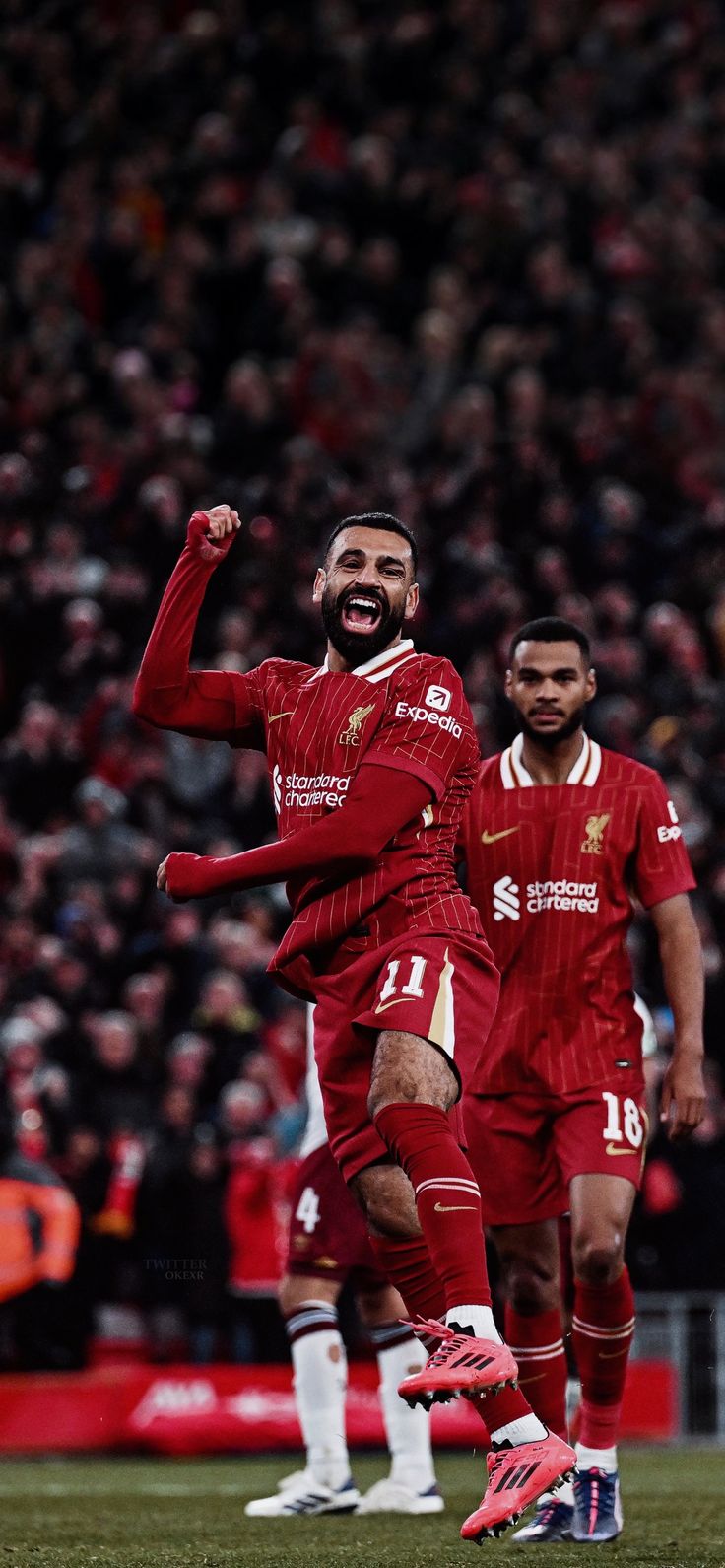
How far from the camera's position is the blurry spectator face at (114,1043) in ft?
40.4

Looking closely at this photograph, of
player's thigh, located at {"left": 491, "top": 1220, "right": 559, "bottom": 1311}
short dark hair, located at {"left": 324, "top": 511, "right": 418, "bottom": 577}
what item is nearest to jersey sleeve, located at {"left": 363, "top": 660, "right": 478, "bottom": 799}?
short dark hair, located at {"left": 324, "top": 511, "right": 418, "bottom": 577}

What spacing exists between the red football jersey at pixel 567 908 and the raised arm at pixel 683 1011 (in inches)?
3.6

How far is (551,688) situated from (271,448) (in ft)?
29.8

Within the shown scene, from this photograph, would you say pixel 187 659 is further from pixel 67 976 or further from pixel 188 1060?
pixel 67 976

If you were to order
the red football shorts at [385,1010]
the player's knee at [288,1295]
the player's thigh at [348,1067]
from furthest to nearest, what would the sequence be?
the player's knee at [288,1295] < the player's thigh at [348,1067] < the red football shorts at [385,1010]

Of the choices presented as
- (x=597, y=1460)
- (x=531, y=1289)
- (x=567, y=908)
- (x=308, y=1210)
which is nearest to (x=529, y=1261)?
(x=531, y=1289)

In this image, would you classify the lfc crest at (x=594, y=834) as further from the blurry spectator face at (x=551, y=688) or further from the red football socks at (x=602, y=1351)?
the red football socks at (x=602, y=1351)

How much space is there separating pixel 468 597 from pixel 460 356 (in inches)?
150

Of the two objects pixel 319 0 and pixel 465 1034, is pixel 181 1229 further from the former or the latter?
pixel 319 0

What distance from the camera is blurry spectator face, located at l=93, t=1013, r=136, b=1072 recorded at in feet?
40.4

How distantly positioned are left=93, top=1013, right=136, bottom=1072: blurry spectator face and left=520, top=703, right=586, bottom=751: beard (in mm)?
Answer: 5650

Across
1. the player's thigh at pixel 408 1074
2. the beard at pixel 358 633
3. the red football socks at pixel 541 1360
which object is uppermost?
the beard at pixel 358 633

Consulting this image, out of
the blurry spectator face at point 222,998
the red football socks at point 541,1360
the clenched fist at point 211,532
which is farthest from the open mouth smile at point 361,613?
the blurry spectator face at point 222,998

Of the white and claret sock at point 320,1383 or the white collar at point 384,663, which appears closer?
the white collar at point 384,663
